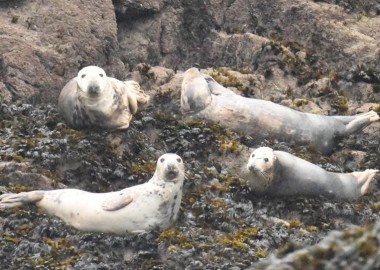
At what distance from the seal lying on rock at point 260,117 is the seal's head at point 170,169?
2932 mm

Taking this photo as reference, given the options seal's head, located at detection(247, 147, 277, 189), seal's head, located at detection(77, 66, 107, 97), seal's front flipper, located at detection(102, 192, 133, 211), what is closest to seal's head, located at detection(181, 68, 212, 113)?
seal's head, located at detection(77, 66, 107, 97)

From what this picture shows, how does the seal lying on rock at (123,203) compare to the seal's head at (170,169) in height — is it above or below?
below

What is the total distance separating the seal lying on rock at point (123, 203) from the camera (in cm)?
1440

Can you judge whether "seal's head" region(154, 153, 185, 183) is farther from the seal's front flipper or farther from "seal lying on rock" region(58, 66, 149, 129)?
"seal lying on rock" region(58, 66, 149, 129)

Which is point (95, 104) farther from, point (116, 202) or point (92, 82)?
point (116, 202)

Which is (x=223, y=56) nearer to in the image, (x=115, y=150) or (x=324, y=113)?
(x=324, y=113)

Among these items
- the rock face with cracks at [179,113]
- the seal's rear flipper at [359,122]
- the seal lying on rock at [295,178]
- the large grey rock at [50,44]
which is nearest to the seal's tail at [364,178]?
the seal lying on rock at [295,178]

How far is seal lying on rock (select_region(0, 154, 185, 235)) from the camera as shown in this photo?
47.2 feet

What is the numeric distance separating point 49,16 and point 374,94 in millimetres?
5130

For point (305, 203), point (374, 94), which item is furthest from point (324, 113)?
point (305, 203)

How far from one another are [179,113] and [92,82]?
72.2 inches

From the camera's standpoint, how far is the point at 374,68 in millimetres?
20641

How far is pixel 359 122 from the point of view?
18344 mm

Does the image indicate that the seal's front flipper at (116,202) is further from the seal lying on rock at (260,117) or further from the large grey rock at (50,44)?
the large grey rock at (50,44)
